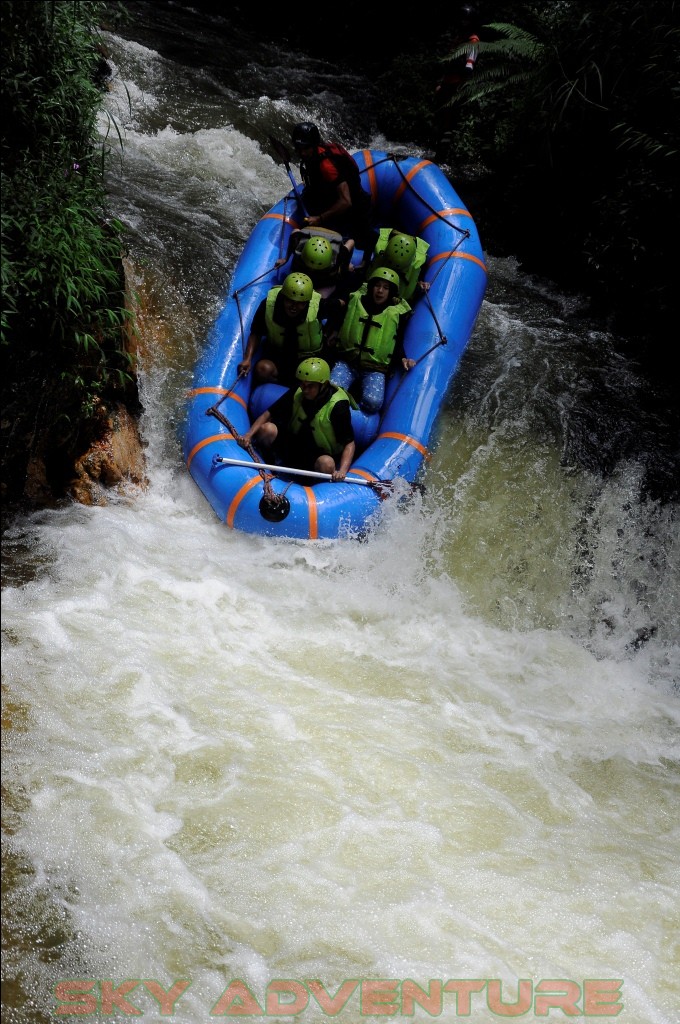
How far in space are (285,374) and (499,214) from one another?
367cm

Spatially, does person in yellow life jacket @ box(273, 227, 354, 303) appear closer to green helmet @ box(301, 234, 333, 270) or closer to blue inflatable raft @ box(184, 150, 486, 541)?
green helmet @ box(301, 234, 333, 270)

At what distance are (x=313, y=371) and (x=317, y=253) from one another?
3.67 feet

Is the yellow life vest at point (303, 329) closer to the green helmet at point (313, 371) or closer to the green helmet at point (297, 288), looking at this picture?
the green helmet at point (297, 288)

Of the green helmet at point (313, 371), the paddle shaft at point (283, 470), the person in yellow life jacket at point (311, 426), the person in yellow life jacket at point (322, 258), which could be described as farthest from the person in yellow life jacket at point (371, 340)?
the paddle shaft at point (283, 470)

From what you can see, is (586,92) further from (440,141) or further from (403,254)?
(403,254)

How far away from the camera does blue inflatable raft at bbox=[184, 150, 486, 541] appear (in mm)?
4605

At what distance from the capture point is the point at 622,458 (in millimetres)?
5430

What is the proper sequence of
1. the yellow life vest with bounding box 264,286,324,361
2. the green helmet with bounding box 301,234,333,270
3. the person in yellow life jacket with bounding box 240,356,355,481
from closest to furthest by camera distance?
the person in yellow life jacket with bounding box 240,356,355,481 → the yellow life vest with bounding box 264,286,324,361 → the green helmet with bounding box 301,234,333,270

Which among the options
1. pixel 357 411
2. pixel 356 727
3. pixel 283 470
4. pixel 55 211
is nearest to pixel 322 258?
pixel 357 411

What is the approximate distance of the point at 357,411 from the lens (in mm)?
5172

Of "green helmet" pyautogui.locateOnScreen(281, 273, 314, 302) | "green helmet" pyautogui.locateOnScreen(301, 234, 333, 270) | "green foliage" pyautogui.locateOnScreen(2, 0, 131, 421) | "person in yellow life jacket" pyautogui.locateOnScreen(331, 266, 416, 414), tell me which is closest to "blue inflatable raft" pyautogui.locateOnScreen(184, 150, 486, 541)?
"person in yellow life jacket" pyautogui.locateOnScreen(331, 266, 416, 414)

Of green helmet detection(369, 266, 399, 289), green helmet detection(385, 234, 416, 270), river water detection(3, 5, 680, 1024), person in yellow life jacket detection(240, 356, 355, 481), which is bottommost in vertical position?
river water detection(3, 5, 680, 1024)

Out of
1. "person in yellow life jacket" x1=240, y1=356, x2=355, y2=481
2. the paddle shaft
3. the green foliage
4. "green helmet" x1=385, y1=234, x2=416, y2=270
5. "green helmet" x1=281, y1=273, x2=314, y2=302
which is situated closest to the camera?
the green foliage

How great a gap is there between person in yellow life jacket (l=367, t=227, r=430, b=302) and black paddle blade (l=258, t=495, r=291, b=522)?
191cm
